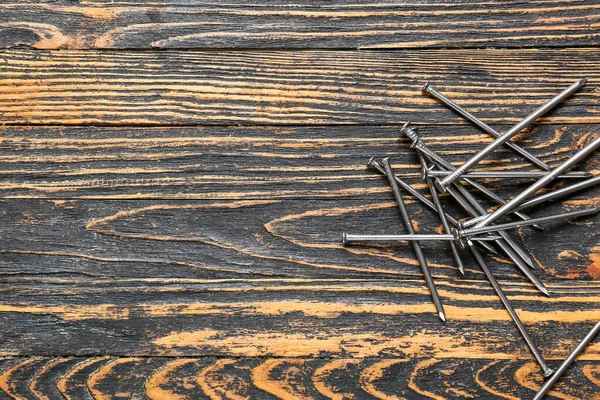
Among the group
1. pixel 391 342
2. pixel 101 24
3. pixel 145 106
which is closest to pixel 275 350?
pixel 391 342

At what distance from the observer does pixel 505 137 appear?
0.89m

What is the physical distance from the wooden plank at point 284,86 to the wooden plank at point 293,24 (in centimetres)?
2

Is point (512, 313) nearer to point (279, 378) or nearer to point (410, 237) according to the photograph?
point (410, 237)

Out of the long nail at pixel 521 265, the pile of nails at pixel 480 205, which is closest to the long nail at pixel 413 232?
the pile of nails at pixel 480 205

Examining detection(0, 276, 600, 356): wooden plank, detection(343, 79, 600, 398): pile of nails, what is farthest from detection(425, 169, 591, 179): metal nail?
detection(0, 276, 600, 356): wooden plank

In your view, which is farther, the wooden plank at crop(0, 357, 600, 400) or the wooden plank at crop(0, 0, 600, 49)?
the wooden plank at crop(0, 0, 600, 49)

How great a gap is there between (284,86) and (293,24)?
10cm

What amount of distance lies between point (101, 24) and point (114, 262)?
0.36 meters

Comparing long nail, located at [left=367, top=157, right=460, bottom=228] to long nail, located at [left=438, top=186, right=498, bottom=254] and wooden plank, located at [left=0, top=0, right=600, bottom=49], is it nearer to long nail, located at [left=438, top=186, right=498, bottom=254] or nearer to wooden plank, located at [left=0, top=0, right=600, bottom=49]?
long nail, located at [left=438, top=186, right=498, bottom=254]

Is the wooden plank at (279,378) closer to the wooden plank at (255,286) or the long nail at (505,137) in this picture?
the wooden plank at (255,286)

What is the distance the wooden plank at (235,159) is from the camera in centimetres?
92

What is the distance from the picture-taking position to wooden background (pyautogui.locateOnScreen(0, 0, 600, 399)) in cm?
87

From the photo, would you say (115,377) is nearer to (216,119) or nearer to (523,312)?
(216,119)

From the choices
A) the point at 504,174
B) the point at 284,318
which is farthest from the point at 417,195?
the point at 284,318
